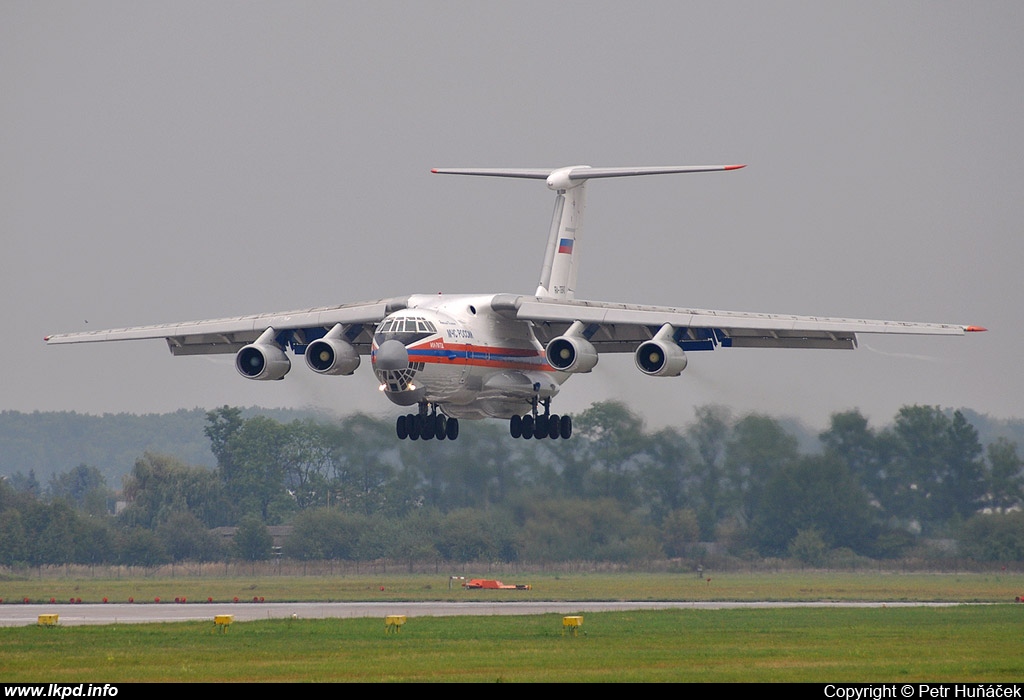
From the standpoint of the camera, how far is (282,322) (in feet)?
112

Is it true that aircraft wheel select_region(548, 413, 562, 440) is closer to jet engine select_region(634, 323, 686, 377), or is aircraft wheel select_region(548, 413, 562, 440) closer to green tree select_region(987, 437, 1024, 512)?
jet engine select_region(634, 323, 686, 377)

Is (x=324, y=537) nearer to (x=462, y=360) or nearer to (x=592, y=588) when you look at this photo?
(x=592, y=588)

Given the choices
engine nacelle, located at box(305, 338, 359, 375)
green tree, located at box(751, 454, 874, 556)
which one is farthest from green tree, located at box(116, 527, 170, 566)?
green tree, located at box(751, 454, 874, 556)

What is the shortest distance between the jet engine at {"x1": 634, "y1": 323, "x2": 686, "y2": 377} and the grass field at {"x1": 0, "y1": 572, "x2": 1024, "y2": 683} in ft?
15.7

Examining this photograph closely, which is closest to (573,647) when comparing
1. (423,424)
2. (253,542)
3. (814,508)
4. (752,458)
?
(423,424)

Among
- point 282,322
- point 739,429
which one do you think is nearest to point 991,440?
point 739,429

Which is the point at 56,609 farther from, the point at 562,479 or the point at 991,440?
the point at 991,440

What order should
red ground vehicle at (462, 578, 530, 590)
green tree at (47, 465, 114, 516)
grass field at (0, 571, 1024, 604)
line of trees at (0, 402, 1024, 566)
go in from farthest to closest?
green tree at (47, 465, 114, 516), line of trees at (0, 402, 1024, 566), red ground vehicle at (462, 578, 530, 590), grass field at (0, 571, 1024, 604)

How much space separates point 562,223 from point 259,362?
25.7 ft

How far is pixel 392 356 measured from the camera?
98.5 feet

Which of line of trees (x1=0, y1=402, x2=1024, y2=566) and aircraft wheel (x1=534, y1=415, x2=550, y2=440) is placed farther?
line of trees (x1=0, y1=402, x2=1024, y2=566)

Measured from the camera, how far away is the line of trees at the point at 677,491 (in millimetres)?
40969

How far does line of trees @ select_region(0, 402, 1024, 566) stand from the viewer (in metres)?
41.0

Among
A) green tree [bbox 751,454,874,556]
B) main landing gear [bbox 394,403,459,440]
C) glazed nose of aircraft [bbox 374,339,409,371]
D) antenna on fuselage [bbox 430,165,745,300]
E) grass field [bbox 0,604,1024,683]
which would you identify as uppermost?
antenna on fuselage [bbox 430,165,745,300]
